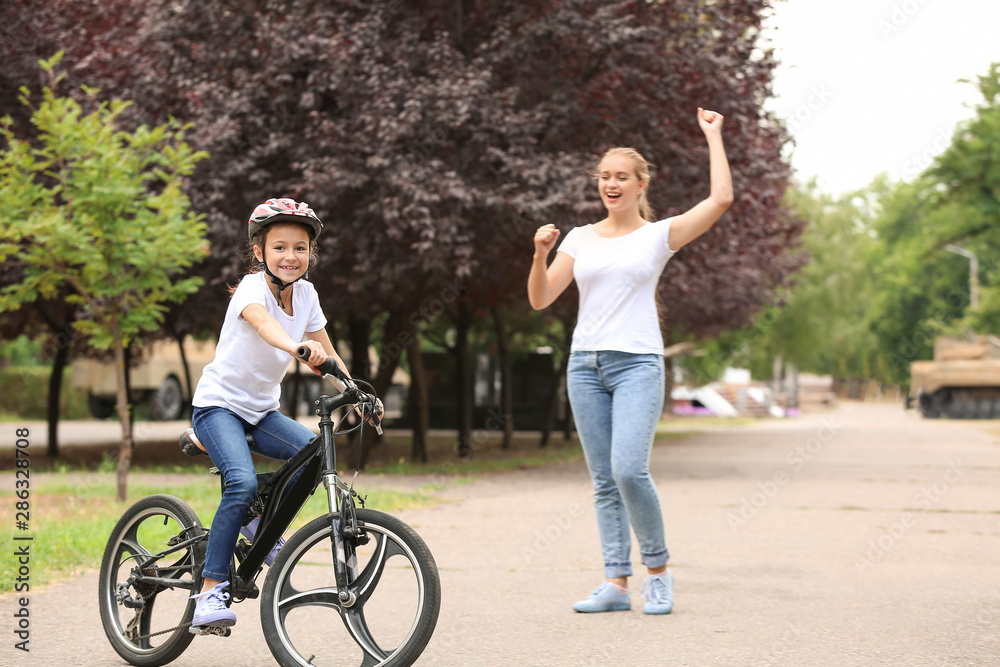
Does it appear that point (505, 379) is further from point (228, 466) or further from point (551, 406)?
point (228, 466)

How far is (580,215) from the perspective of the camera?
39.6ft

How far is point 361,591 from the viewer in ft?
11.8

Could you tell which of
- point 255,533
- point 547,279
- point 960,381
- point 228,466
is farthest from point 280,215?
point 960,381

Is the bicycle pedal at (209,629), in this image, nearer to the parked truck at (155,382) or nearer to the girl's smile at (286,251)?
the girl's smile at (286,251)

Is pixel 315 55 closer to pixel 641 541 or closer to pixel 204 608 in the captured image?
pixel 641 541

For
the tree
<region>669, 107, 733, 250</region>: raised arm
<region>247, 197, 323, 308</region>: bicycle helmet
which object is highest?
the tree

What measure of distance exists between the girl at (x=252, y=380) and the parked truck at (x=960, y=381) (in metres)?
35.5

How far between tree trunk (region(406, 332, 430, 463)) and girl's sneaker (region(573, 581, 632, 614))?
11293mm

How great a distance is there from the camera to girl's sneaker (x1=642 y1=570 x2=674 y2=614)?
4.96 m

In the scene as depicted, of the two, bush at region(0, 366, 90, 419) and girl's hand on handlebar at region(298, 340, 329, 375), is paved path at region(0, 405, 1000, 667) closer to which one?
girl's hand on handlebar at region(298, 340, 329, 375)

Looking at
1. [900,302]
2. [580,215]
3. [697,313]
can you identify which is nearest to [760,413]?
[900,302]

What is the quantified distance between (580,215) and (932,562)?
6.31m

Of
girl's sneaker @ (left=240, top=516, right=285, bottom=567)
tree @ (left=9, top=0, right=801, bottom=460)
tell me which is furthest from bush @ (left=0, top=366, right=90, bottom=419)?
girl's sneaker @ (left=240, top=516, right=285, bottom=567)

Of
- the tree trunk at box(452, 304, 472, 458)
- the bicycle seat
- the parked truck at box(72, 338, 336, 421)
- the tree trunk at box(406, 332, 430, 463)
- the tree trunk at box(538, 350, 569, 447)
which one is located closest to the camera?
the bicycle seat
